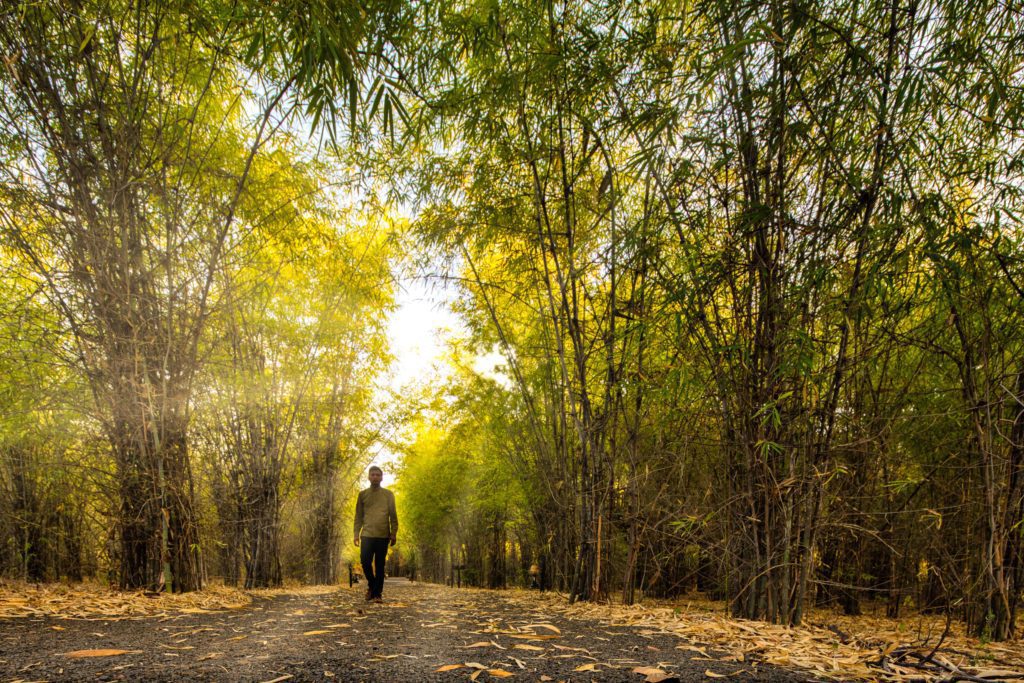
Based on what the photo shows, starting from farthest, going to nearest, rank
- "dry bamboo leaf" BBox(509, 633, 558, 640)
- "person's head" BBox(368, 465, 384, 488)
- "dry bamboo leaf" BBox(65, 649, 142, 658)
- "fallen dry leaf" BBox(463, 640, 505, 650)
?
"person's head" BBox(368, 465, 384, 488)
"dry bamboo leaf" BBox(509, 633, 558, 640)
"fallen dry leaf" BBox(463, 640, 505, 650)
"dry bamboo leaf" BBox(65, 649, 142, 658)

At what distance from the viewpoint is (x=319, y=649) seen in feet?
7.38

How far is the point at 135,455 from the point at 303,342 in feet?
11.9

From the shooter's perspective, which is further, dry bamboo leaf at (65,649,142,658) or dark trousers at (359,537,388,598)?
→ dark trousers at (359,537,388,598)

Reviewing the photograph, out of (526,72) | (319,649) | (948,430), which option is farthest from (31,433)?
(948,430)

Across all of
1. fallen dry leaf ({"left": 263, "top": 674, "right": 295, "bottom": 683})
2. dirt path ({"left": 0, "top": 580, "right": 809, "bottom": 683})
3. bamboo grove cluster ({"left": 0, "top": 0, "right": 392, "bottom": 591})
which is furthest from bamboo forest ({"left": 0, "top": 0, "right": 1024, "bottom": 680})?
fallen dry leaf ({"left": 263, "top": 674, "right": 295, "bottom": 683})

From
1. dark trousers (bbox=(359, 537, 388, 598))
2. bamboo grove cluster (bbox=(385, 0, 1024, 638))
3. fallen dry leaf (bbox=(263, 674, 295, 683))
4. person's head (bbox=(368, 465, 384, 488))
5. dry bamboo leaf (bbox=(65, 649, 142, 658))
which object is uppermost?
bamboo grove cluster (bbox=(385, 0, 1024, 638))

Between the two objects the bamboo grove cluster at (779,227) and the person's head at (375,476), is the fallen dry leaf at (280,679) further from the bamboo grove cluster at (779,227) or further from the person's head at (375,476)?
the person's head at (375,476)

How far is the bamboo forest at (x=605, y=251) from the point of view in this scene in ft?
8.24

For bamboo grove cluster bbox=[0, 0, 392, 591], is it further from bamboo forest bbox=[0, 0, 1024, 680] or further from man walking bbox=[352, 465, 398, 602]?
man walking bbox=[352, 465, 398, 602]

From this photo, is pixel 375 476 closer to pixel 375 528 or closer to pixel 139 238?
pixel 375 528

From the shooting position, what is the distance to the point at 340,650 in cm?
223

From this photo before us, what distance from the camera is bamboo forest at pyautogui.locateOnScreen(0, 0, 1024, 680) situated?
2.51 m

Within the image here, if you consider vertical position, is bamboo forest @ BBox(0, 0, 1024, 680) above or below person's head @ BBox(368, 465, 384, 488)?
above

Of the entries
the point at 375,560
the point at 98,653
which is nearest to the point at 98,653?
the point at 98,653
